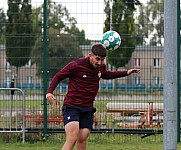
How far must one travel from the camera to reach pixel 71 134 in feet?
24.5

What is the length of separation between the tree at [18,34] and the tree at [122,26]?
6.19 feet

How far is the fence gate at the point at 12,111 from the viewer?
36.1 ft

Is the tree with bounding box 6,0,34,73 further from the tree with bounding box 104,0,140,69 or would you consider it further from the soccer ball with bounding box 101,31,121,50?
the soccer ball with bounding box 101,31,121,50

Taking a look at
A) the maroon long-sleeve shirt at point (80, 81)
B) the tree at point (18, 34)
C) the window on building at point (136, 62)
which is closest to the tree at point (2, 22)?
the tree at point (18, 34)

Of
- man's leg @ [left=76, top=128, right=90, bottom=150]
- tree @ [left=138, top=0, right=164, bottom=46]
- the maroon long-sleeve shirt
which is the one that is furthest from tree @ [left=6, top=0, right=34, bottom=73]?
man's leg @ [left=76, top=128, right=90, bottom=150]

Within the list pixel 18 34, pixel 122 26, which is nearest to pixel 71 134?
pixel 18 34

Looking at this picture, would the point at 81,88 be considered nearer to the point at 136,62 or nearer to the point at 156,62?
the point at 156,62

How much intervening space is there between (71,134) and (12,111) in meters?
4.30

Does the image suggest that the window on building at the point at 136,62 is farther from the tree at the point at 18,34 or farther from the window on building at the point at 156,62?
the tree at the point at 18,34

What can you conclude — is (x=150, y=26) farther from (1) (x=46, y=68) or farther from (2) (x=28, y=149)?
(2) (x=28, y=149)

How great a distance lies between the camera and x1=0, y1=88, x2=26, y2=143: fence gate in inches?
433

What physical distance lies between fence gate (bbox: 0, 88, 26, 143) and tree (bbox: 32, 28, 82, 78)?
0.81m

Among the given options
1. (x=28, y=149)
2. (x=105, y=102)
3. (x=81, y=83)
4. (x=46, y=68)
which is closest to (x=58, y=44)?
(x=46, y=68)

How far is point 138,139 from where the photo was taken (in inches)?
459
